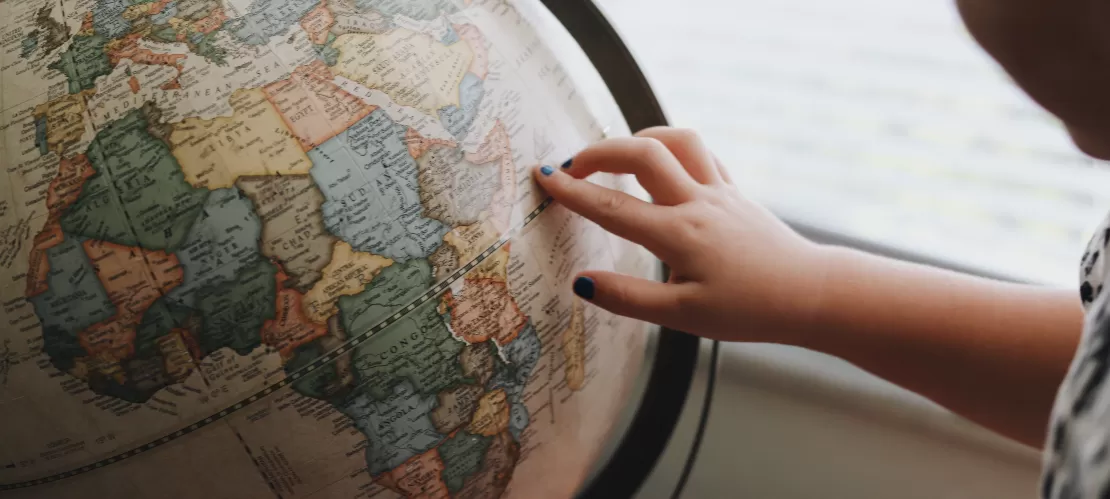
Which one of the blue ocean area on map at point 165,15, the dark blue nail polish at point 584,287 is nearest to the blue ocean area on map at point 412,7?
the blue ocean area on map at point 165,15

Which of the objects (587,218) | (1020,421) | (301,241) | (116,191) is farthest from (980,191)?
(116,191)

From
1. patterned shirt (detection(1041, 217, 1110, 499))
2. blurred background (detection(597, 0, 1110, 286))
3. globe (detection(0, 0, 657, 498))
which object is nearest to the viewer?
patterned shirt (detection(1041, 217, 1110, 499))

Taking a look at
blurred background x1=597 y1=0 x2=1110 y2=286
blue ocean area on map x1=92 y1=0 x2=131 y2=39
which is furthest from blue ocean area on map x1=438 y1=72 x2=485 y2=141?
blurred background x1=597 y1=0 x2=1110 y2=286

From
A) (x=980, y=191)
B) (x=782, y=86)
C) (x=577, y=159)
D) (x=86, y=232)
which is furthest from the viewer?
(x=782, y=86)

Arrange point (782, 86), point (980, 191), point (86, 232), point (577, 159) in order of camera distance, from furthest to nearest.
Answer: point (782, 86) → point (980, 191) → point (577, 159) → point (86, 232)

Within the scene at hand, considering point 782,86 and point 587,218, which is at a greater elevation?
point 587,218

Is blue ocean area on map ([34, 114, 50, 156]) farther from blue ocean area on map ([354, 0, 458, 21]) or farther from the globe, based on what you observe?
blue ocean area on map ([354, 0, 458, 21])

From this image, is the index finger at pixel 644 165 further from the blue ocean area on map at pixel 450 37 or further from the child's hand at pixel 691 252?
the blue ocean area on map at pixel 450 37

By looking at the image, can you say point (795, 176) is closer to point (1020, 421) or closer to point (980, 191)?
point (980, 191)
